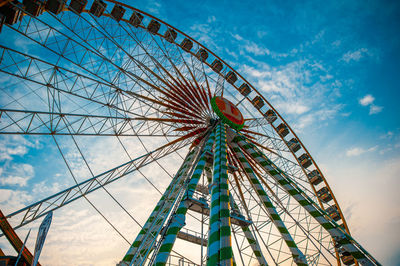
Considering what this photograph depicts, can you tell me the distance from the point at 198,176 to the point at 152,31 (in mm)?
12018

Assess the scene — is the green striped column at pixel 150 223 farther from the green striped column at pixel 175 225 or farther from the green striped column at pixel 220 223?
the green striped column at pixel 220 223

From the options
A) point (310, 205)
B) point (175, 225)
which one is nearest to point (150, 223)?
point (175, 225)

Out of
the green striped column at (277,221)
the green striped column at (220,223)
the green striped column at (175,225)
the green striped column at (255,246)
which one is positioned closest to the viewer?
the green striped column at (220,223)

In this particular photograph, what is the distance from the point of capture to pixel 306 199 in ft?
34.2

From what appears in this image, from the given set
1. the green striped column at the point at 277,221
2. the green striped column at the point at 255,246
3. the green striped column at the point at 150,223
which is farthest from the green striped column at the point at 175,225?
the green striped column at the point at 255,246

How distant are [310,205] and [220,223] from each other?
19.3 ft

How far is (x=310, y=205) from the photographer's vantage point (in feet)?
33.5

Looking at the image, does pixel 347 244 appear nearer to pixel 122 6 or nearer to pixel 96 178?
pixel 96 178

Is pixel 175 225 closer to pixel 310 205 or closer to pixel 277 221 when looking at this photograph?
pixel 277 221

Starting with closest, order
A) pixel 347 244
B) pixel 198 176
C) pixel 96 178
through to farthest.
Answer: pixel 347 244, pixel 198 176, pixel 96 178

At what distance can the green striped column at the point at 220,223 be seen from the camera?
5656 mm

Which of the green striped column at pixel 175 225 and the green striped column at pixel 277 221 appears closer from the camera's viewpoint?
the green striped column at pixel 175 225

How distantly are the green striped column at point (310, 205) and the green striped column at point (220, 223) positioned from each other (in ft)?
11.6

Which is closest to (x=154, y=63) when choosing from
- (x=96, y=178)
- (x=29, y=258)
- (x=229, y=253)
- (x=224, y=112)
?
(x=224, y=112)
